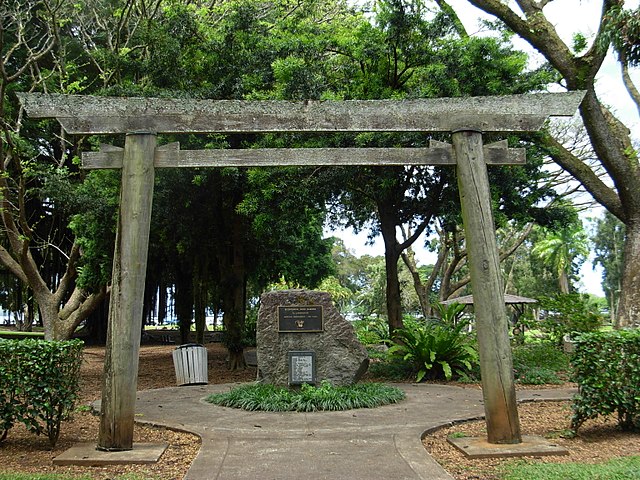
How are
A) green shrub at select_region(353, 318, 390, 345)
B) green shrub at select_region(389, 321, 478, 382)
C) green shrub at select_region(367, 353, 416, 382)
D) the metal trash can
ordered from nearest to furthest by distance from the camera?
green shrub at select_region(389, 321, 478, 382), green shrub at select_region(367, 353, 416, 382), the metal trash can, green shrub at select_region(353, 318, 390, 345)

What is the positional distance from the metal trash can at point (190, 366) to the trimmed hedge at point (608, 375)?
28.7ft

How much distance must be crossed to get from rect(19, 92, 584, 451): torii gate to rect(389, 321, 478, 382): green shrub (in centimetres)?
617

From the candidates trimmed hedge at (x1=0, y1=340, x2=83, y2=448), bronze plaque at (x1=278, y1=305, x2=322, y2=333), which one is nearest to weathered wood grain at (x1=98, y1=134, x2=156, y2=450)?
trimmed hedge at (x1=0, y1=340, x2=83, y2=448)

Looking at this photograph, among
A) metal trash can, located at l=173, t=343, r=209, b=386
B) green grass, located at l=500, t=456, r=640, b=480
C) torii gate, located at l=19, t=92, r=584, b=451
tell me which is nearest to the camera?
green grass, located at l=500, t=456, r=640, b=480

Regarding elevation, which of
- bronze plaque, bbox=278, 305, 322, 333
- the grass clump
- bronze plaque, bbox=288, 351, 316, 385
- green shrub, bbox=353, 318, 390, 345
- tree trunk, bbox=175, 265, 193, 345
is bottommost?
the grass clump

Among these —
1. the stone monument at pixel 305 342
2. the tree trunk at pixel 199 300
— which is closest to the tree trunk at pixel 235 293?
the tree trunk at pixel 199 300

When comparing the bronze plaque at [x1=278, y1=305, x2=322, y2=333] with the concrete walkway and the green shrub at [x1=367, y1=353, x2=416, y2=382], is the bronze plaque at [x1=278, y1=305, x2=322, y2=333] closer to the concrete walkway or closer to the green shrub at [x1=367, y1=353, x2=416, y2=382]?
the concrete walkway

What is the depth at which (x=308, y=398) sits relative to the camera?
8820mm

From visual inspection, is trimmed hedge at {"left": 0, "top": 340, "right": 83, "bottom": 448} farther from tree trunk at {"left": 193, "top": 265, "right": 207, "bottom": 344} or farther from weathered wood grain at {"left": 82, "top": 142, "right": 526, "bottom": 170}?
tree trunk at {"left": 193, "top": 265, "right": 207, "bottom": 344}

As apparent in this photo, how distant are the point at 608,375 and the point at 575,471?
5.55 feet

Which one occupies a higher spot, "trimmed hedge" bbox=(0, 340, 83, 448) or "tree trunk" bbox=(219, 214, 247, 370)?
"tree trunk" bbox=(219, 214, 247, 370)

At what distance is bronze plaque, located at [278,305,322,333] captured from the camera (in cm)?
1003

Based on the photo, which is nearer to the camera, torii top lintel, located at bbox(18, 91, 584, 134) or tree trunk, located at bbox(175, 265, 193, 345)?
torii top lintel, located at bbox(18, 91, 584, 134)

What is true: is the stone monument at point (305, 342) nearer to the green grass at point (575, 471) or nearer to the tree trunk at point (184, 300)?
the green grass at point (575, 471)
